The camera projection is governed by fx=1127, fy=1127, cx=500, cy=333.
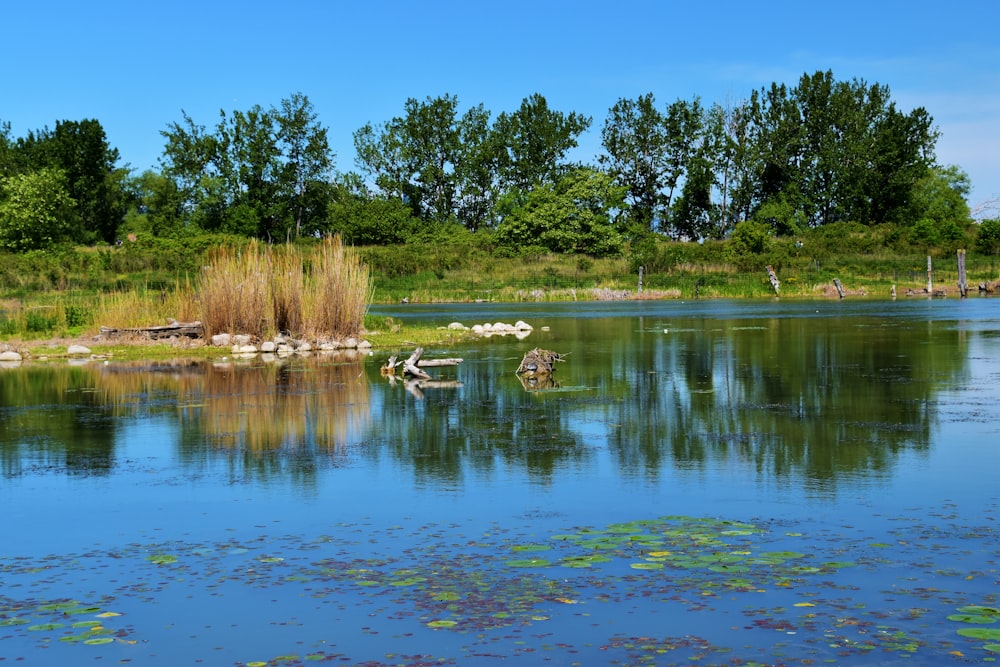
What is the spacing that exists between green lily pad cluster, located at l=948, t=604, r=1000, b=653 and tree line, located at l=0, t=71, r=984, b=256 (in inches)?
3400

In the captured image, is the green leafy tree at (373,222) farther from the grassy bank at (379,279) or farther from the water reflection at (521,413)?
the water reflection at (521,413)

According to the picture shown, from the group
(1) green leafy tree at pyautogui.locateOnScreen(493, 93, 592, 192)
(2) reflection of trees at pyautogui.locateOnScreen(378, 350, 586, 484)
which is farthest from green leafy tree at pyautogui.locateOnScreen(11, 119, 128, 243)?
(2) reflection of trees at pyautogui.locateOnScreen(378, 350, 586, 484)

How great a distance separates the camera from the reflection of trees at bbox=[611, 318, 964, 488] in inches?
520

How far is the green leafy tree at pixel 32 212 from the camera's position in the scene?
86.4 metres

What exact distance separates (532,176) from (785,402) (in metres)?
92.2

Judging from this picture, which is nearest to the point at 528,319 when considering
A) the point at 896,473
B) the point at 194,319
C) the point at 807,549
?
the point at 194,319

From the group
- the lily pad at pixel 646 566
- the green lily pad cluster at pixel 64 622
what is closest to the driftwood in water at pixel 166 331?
the green lily pad cluster at pixel 64 622

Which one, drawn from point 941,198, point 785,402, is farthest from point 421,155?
point 785,402

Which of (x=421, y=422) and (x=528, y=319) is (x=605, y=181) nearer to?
(x=528, y=319)

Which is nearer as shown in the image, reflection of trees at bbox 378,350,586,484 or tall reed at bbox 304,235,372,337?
reflection of trees at bbox 378,350,586,484

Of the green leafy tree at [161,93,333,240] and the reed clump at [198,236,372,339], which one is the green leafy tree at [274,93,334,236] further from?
the reed clump at [198,236,372,339]

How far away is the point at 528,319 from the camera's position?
159 ft

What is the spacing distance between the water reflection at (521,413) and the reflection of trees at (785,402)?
0.04 metres

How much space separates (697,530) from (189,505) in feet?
16.8
